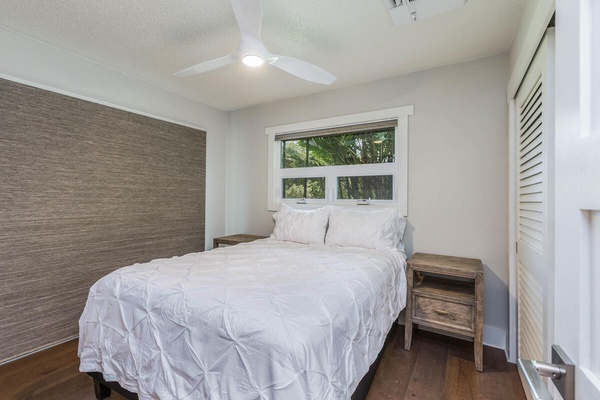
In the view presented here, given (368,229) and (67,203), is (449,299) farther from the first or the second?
(67,203)

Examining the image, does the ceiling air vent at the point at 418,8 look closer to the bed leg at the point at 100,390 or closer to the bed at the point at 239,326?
the bed at the point at 239,326

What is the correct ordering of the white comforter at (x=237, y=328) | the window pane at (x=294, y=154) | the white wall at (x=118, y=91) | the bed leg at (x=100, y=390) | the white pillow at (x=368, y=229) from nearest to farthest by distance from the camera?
the white comforter at (x=237, y=328), the bed leg at (x=100, y=390), the white wall at (x=118, y=91), the white pillow at (x=368, y=229), the window pane at (x=294, y=154)

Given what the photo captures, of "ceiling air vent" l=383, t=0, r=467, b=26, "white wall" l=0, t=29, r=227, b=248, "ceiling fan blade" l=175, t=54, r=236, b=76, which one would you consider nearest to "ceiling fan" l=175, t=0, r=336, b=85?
"ceiling fan blade" l=175, t=54, r=236, b=76

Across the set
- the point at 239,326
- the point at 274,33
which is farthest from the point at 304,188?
the point at 239,326

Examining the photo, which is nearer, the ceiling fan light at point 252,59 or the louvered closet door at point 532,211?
the louvered closet door at point 532,211

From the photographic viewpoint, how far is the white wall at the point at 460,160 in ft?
7.48

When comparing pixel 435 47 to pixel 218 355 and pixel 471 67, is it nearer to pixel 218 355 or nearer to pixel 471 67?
pixel 471 67

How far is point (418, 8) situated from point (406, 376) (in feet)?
7.85

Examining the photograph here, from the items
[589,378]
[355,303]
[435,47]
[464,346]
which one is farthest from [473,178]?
[589,378]

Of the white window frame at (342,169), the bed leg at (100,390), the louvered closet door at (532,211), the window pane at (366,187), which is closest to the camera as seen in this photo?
the louvered closet door at (532,211)

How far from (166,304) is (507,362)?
2.39 meters

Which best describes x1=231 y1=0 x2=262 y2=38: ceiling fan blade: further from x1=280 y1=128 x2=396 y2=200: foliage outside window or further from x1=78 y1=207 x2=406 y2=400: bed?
x1=280 y1=128 x2=396 y2=200: foliage outside window

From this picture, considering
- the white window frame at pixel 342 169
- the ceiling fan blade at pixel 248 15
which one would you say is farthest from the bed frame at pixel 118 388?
the ceiling fan blade at pixel 248 15

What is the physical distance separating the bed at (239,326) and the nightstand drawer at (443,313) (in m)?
0.34
